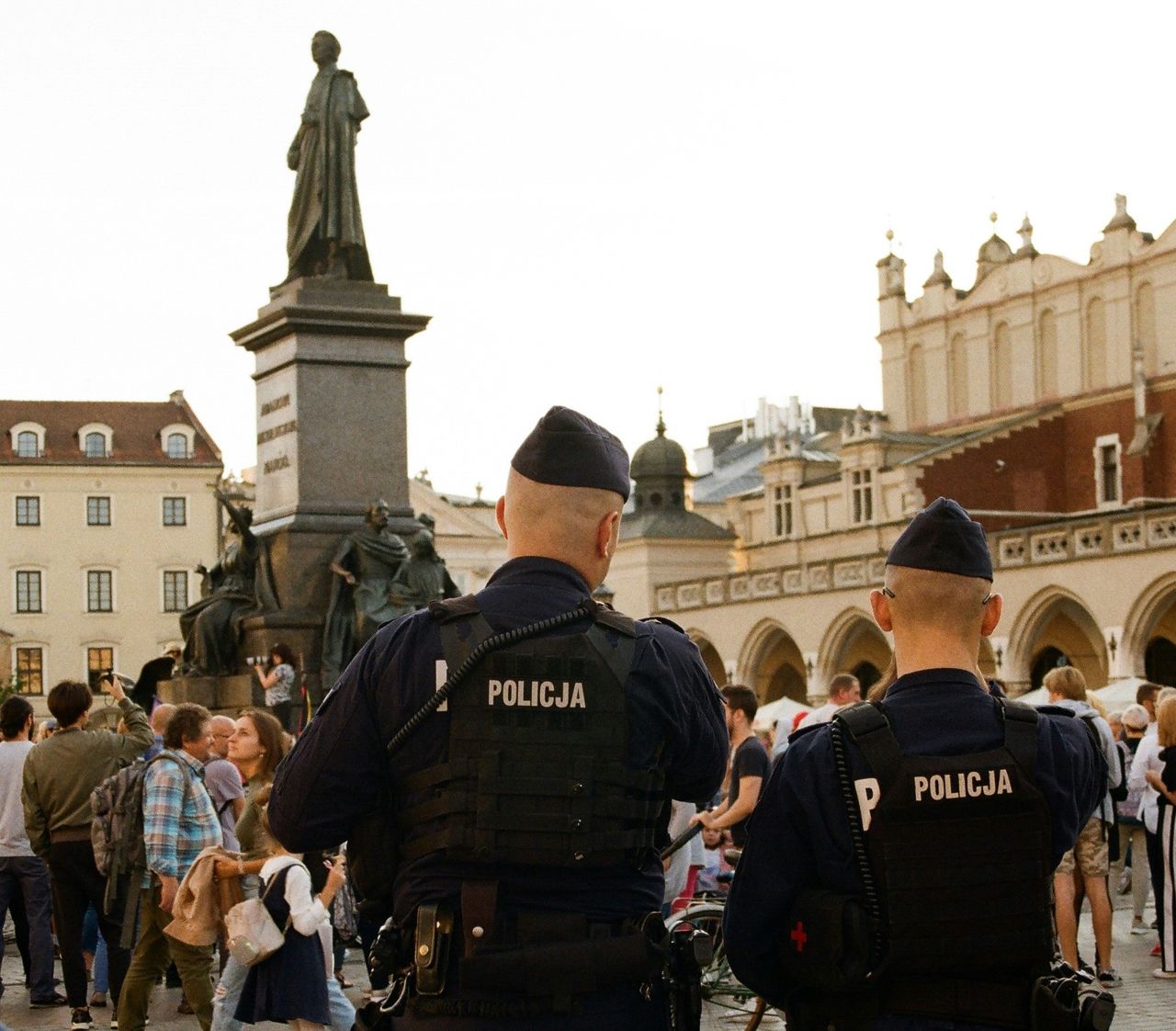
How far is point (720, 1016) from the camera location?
9203mm

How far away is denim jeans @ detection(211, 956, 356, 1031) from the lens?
6.90 meters

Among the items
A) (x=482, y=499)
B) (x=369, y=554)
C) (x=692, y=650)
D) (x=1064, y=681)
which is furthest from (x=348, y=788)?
(x=482, y=499)

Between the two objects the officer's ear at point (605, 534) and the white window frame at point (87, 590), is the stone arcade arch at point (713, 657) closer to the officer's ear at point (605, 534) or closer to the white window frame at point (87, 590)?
the white window frame at point (87, 590)

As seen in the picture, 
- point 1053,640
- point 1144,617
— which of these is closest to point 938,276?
point 1053,640

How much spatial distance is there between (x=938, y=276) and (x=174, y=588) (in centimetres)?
3040

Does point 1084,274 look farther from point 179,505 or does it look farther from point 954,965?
point 954,965

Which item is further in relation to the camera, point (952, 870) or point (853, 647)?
point (853, 647)

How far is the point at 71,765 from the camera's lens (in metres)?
9.70

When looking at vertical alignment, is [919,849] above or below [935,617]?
below

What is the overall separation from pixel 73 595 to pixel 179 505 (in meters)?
5.10

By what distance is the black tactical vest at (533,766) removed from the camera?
3.79 metres

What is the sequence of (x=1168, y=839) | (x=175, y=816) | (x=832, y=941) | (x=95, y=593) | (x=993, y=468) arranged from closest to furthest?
(x=832, y=941) → (x=175, y=816) → (x=1168, y=839) → (x=993, y=468) → (x=95, y=593)

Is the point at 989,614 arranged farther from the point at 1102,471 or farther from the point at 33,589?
the point at 33,589

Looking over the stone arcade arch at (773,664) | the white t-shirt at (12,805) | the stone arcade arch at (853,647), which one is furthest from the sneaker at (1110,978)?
the stone arcade arch at (773,664)
